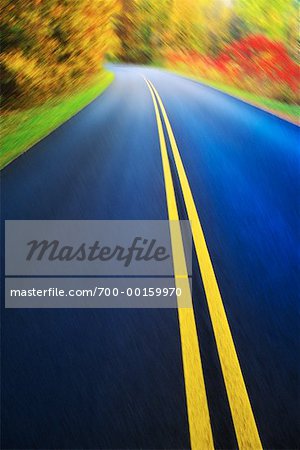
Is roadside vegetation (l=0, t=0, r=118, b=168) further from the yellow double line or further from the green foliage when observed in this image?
the yellow double line

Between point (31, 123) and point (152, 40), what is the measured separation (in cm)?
268

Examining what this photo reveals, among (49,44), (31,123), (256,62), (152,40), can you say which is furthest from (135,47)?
(31,123)

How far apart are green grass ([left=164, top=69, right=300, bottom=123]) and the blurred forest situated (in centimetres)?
14

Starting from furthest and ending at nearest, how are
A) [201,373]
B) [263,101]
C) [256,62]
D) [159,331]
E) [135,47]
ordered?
[263,101]
[256,62]
[135,47]
[159,331]
[201,373]

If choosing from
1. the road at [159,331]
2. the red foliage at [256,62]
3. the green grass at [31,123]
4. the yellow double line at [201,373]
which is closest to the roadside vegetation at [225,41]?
the red foliage at [256,62]

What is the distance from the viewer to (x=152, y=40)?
6.73 meters

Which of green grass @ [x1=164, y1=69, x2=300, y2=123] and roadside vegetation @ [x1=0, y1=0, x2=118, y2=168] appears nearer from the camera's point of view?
roadside vegetation @ [x1=0, y1=0, x2=118, y2=168]

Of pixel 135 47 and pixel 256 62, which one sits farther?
pixel 256 62

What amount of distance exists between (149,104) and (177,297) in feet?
23.3

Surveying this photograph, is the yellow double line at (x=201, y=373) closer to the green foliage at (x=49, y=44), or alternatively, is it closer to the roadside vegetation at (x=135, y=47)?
the roadside vegetation at (x=135, y=47)

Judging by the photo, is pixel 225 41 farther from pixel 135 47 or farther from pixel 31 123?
pixel 31 123

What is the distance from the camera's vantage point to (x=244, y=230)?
375cm

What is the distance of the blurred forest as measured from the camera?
19.0ft

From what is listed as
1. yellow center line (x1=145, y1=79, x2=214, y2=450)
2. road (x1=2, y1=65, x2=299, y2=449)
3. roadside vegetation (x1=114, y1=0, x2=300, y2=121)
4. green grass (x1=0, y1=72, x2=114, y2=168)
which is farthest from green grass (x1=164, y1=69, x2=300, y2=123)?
yellow center line (x1=145, y1=79, x2=214, y2=450)
